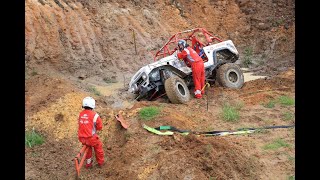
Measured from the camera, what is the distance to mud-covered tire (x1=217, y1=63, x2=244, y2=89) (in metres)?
12.5

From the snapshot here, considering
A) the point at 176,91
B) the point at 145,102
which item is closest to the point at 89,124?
the point at 145,102

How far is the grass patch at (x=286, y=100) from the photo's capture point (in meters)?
10.5

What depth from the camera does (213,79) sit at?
12.9 metres

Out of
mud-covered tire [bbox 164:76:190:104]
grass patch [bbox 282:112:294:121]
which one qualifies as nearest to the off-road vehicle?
mud-covered tire [bbox 164:76:190:104]

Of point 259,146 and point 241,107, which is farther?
point 241,107

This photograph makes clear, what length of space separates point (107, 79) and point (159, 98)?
3.12m

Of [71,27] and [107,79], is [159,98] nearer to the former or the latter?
[107,79]

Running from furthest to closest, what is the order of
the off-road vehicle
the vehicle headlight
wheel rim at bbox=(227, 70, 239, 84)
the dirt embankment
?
1. the dirt embankment
2. wheel rim at bbox=(227, 70, 239, 84)
3. the vehicle headlight
4. the off-road vehicle

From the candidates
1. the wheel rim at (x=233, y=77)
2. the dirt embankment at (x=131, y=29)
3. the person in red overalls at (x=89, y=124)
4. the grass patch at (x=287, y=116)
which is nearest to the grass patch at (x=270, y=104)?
the grass patch at (x=287, y=116)

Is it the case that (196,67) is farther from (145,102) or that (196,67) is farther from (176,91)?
(145,102)

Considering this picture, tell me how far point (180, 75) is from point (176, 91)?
48.5 inches

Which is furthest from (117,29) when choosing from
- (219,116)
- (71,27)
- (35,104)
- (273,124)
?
(273,124)

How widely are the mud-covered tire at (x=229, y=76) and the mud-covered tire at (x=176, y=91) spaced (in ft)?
5.09

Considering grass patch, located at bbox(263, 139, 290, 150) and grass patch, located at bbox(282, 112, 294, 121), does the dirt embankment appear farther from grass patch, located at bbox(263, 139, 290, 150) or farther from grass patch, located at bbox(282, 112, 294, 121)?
grass patch, located at bbox(263, 139, 290, 150)
